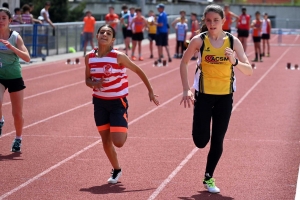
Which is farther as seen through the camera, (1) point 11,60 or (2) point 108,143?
(1) point 11,60

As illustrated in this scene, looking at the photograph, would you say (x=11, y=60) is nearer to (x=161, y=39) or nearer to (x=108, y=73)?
(x=108, y=73)

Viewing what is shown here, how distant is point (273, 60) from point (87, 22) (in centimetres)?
722

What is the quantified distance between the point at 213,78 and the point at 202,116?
0.39 m

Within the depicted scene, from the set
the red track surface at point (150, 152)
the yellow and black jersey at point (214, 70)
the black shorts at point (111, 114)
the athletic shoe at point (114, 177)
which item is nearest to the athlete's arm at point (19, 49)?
the red track surface at point (150, 152)

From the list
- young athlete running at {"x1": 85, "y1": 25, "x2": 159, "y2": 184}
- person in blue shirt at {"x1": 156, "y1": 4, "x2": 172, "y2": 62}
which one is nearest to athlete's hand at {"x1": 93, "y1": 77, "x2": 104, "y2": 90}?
young athlete running at {"x1": 85, "y1": 25, "x2": 159, "y2": 184}

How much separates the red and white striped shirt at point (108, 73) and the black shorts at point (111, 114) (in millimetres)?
62

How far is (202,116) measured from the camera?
7594 mm

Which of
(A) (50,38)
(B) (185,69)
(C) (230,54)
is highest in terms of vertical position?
(C) (230,54)

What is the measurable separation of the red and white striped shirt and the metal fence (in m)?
16.2

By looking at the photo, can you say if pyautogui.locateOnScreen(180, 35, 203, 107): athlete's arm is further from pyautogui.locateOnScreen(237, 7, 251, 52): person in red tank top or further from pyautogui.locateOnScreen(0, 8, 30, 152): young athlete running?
pyautogui.locateOnScreen(237, 7, 251, 52): person in red tank top

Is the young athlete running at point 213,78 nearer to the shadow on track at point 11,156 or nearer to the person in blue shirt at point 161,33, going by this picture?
the shadow on track at point 11,156

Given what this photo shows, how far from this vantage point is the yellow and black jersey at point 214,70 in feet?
24.4

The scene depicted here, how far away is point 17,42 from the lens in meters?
9.56

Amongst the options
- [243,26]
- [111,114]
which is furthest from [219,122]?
[243,26]
